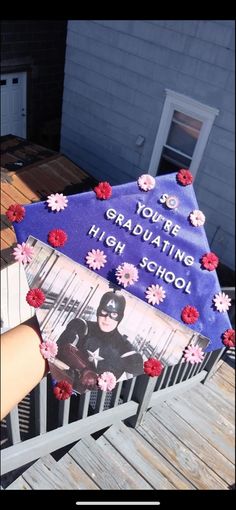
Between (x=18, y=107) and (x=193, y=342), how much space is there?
10.2 m

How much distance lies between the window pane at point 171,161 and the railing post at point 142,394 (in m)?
4.94

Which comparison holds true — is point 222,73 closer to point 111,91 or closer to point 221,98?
point 221,98

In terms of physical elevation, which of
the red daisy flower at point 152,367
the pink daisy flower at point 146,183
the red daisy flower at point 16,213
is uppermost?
the pink daisy flower at point 146,183

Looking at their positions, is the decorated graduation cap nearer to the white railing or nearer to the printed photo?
the printed photo

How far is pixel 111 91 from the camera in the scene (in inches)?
294

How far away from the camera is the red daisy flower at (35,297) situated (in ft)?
7.92

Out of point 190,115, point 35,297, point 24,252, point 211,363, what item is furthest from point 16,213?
point 190,115

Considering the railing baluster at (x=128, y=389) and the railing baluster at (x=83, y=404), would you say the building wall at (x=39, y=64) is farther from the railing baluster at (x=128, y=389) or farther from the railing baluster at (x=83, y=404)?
the railing baluster at (x=83, y=404)

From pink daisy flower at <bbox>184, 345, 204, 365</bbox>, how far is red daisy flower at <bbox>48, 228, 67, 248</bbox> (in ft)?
3.61

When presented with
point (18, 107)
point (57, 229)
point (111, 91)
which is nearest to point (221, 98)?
point (111, 91)

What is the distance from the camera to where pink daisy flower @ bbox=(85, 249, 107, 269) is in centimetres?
254

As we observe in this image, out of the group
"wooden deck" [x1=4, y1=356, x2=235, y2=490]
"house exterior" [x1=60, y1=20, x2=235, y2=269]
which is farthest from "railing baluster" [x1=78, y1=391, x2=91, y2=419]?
"house exterior" [x1=60, y1=20, x2=235, y2=269]

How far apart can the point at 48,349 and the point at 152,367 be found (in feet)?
2.25

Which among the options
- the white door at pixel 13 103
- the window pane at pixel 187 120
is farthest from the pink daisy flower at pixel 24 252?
the white door at pixel 13 103
